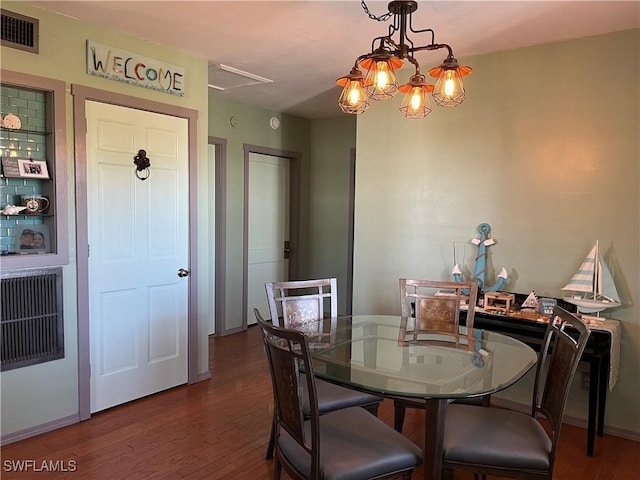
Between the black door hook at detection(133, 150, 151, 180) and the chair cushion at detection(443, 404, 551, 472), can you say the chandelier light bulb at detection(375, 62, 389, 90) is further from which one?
the black door hook at detection(133, 150, 151, 180)

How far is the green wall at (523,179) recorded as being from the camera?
2.98m

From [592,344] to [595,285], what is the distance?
0.39 metres

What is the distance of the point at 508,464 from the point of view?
1.88 m

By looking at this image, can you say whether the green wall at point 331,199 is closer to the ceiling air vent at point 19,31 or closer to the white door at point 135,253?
the white door at point 135,253

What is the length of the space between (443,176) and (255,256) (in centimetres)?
255

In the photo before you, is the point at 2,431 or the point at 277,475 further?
the point at 2,431

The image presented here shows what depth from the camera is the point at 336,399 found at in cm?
239

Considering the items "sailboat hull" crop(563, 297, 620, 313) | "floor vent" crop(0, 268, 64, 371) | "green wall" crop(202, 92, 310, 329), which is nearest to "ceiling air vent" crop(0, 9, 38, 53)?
"floor vent" crop(0, 268, 64, 371)

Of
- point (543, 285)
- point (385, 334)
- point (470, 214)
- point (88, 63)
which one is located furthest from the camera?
point (470, 214)

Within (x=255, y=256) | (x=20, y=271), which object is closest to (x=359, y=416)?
(x=20, y=271)

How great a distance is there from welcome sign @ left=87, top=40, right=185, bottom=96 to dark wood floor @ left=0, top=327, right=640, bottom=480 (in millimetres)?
2161

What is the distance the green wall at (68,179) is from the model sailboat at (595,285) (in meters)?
3.02

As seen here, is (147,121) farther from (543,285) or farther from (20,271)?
(543,285)
